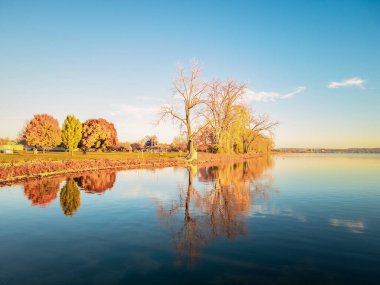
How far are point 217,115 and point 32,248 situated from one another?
5282 cm

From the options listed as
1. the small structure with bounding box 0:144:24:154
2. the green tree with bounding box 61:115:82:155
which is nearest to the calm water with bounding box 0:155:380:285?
the green tree with bounding box 61:115:82:155

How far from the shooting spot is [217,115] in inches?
2318

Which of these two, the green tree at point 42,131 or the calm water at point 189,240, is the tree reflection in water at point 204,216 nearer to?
the calm water at point 189,240

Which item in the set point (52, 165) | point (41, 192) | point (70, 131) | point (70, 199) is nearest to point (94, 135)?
point (70, 131)

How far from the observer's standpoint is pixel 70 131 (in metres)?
67.6

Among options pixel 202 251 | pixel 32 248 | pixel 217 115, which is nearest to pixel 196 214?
pixel 202 251

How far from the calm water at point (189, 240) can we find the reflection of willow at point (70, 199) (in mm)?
128

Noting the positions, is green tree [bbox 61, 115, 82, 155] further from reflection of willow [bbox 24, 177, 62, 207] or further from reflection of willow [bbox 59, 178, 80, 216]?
reflection of willow [bbox 59, 178, 80, 216]

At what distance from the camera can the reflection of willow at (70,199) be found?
12.6 metres

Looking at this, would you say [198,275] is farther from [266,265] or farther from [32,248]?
[32,248]

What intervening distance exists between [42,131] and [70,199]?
213ft

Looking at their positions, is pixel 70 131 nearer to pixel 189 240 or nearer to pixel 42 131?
pixel 42 131

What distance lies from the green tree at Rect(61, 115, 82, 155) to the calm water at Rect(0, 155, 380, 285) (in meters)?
55.5

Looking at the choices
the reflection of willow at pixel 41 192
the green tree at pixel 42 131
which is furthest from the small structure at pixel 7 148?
the reflection of willow at pixel 41 192
